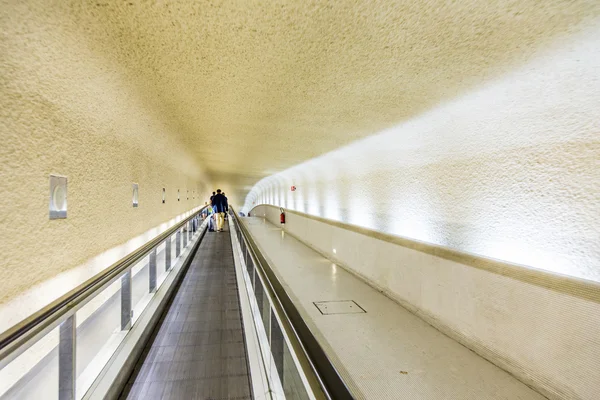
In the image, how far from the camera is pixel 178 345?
9.05 feet

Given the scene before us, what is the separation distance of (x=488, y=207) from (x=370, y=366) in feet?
5.42

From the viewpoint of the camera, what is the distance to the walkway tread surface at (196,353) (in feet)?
7.16

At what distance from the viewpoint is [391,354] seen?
7.98ft

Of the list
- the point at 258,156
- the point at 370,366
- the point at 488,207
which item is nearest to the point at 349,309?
the point at 370,366

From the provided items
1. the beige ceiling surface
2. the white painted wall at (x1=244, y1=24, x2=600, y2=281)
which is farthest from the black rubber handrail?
the white painted wall at (x1=244, y1=24, x2=600, y2=281)

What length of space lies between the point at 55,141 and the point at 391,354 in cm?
296

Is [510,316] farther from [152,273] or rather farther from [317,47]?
[152,273]

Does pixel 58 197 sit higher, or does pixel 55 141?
pixel 55 141

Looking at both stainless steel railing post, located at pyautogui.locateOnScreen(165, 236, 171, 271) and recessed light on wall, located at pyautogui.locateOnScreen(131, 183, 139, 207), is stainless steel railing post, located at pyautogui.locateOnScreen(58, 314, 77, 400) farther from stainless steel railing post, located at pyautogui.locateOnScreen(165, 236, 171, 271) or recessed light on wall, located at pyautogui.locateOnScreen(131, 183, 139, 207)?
stainless steel railing post, located at pyautogui.locateOnScreen(165, 236, 171, 271)

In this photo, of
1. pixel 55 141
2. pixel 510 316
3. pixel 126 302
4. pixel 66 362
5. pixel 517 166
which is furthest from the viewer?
pixel 126 302

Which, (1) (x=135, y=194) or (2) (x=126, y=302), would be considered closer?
(2) (x=126, y=302)

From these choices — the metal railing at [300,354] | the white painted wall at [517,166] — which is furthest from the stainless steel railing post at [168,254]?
the white painted wall at [517,166]

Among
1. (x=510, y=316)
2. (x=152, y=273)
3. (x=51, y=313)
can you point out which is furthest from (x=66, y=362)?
(x=510, y=316)

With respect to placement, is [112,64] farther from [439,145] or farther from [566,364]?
[566,364]
